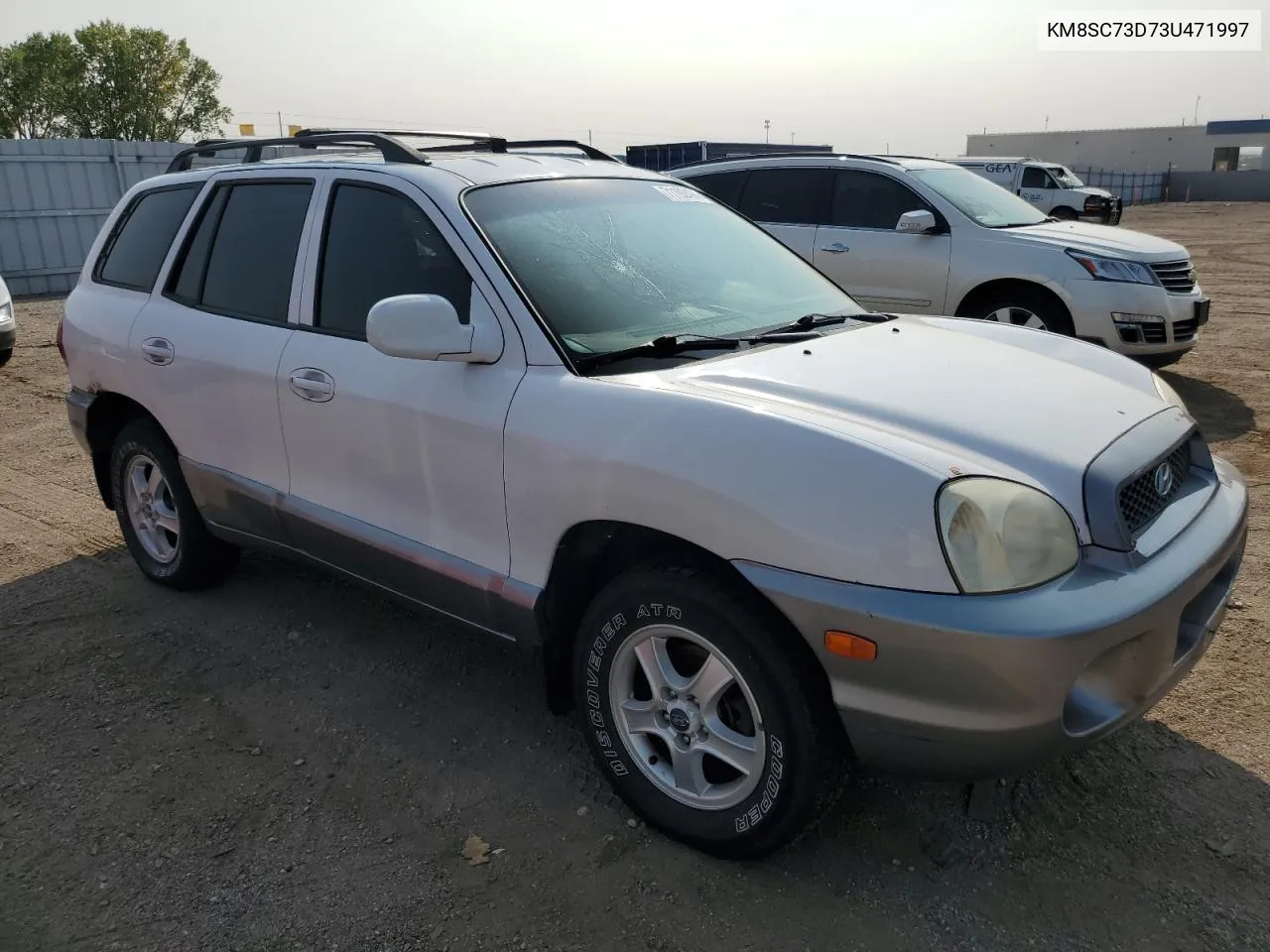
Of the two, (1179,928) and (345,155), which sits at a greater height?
(345,155)

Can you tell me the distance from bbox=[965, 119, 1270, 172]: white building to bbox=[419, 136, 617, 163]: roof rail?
66.4m

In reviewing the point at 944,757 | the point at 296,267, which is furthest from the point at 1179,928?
the point at 296,267

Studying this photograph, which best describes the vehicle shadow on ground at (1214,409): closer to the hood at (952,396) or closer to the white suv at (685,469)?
the white suv at (685,469)

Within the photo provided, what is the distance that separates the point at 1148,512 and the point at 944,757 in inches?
35.1

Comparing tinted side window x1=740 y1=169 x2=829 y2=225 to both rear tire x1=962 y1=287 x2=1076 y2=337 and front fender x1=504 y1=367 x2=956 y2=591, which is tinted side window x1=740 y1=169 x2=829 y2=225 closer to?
rear tire x1=962 y1=287 x2=1076 y2=337

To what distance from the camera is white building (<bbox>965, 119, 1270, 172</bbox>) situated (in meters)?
66.4

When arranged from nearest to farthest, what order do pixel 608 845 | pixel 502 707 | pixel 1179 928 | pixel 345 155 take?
pixel 1179 928 < pixel 608 845 < pixel 502 707 < pixel 345 155

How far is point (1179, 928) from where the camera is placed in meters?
2.43

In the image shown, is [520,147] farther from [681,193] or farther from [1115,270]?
[1115,270]

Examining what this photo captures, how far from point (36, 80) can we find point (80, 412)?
223 ft

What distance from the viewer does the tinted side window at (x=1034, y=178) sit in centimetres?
2442

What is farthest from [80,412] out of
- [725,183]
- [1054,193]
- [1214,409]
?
[1054,193]

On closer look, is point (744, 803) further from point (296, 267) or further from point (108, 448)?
point (108, 448)

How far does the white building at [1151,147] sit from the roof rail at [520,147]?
66365 mm
